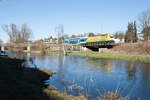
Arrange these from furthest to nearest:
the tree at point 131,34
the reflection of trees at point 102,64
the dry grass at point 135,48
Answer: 1. the tree at point 131,34
2. the dry grass at point 135,48
3. the reflection of trees at point 102,64

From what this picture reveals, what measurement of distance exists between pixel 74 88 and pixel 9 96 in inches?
253

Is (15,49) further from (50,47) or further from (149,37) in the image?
(149,37)

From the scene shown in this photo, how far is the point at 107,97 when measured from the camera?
1036 cm

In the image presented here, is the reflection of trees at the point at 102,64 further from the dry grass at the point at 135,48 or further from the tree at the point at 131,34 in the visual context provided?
the tree at the point at 131,34

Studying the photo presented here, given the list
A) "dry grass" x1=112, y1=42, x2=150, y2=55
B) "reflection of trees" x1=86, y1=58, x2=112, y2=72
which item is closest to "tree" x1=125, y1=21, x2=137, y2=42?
"dry grass" x1=112, y1=42, x2=150, y2=55

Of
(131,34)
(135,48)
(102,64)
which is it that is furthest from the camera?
(131,34)

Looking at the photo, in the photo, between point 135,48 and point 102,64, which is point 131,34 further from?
point 102,64

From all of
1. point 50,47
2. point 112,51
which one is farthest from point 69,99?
point 50,47

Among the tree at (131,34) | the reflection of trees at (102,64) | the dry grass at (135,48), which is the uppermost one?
the tree at (131,34)

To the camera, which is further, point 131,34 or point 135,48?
point 131,34

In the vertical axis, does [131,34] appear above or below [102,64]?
above

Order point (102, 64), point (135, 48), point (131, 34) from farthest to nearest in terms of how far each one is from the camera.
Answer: point (131, 34), point (135, 48), point (102, 64)

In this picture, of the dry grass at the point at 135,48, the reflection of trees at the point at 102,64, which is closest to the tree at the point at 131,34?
the dry grass at the point at 135,48

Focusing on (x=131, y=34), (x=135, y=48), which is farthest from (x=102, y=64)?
(x=131, y=34)
